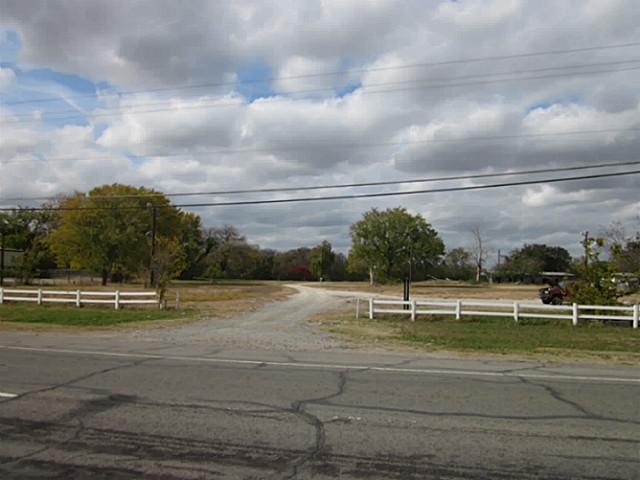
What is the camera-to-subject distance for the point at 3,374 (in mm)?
9883

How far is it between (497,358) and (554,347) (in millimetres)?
3643

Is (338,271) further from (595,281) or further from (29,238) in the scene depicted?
(595,281)

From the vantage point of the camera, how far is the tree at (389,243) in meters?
89.7

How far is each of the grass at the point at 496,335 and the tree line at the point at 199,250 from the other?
197 inches

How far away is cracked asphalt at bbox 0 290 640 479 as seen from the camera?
539cm

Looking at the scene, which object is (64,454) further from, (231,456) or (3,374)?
(3,374)

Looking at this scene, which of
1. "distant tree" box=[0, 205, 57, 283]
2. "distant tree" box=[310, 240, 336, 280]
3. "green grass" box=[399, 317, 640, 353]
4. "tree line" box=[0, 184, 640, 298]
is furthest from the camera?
"distant tree" box=[310, 240, 336, 280]

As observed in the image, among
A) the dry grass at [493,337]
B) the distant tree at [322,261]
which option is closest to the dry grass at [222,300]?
the dry grass at [493,337]

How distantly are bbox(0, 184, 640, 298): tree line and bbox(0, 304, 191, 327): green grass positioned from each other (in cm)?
280

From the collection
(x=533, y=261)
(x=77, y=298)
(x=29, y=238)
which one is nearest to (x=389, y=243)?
(x=533, y=261)

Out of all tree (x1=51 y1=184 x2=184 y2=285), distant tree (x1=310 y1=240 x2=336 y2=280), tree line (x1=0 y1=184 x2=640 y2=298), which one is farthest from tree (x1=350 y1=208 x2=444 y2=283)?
tree (x1=51 y1=184 x2=184 y2=285)

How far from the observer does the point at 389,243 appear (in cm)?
9050

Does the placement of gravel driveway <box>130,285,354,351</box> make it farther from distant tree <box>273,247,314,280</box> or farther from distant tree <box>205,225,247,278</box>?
distant tree <box>273,247,314,280</box>

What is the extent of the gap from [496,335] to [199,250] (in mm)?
81782
